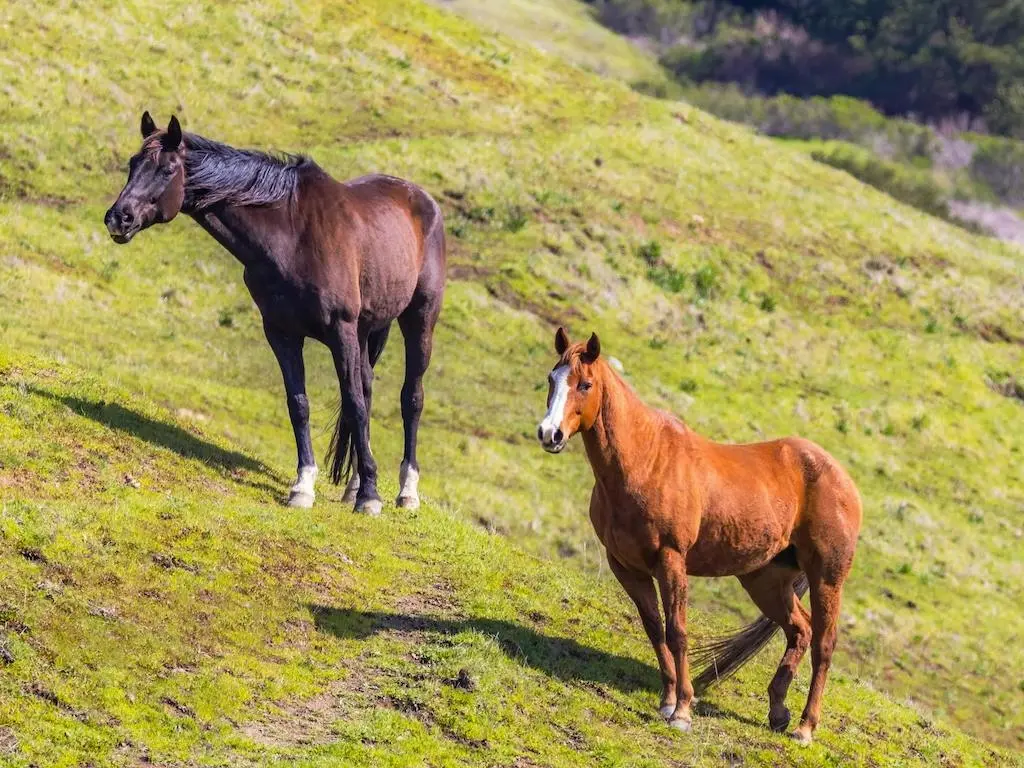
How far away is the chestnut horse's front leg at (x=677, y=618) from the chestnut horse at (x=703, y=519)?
0.01 m

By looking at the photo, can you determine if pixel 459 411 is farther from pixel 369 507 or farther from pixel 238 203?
pixel 238 203

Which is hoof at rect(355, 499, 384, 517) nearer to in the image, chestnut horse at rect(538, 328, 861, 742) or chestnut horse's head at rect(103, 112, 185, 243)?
chestnut horse's head at rect(103, 112, 185, 243)

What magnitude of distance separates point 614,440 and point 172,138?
6.30 m

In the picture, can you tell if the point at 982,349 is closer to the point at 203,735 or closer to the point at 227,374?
the point at 227,374

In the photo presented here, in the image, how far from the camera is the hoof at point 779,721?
510 inches

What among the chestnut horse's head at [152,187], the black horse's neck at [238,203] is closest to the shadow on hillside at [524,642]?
the black horse's neck at [238,203]

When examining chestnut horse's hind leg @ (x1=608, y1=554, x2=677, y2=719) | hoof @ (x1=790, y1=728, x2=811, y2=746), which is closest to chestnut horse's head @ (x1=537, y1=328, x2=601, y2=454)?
chestnut horse's hind leg @ (x1=608, y1=554, x2=677, y2=719)

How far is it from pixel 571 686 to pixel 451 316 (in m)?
Answer: 20.8

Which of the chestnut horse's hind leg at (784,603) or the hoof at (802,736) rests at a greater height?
the chestnut horse's hind leg at (784,603)

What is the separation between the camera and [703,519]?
40.7 feet

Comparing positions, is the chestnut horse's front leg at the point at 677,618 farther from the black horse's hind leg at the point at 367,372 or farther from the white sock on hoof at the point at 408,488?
the white sock on hoof at the point at 408,488

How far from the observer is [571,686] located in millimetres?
12719

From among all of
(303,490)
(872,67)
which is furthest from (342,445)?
(872,67)

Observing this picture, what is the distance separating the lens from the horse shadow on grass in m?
12.8
